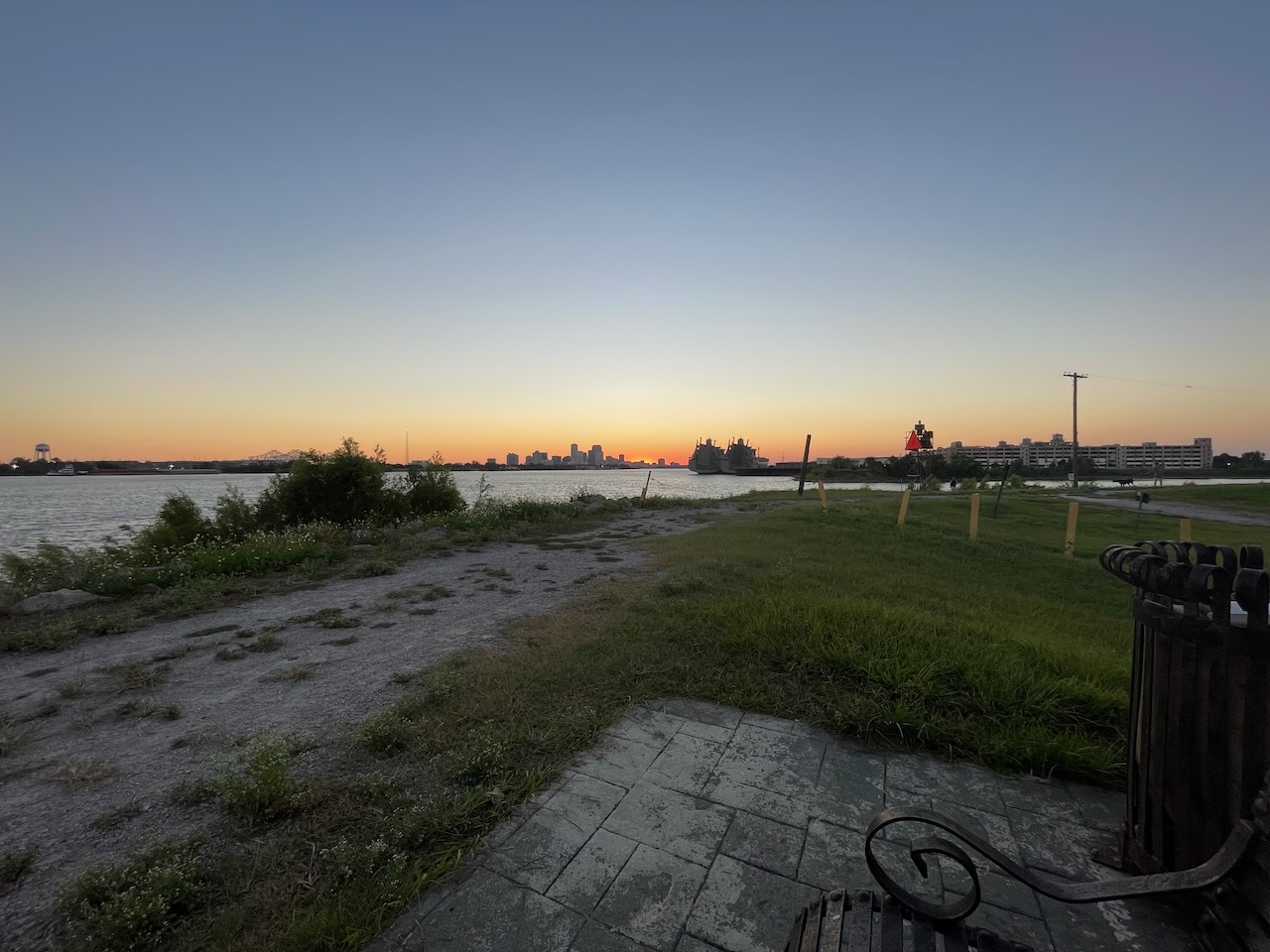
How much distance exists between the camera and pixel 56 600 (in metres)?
5.85

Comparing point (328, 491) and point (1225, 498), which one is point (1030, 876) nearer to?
point (328, 491)

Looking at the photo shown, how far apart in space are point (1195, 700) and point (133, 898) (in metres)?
3.38

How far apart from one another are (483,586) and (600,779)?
4600mm

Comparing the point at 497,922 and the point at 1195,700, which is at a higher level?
Result: the point at 1195,700

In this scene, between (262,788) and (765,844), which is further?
(262,788)

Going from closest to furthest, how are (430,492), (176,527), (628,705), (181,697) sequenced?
1. (628,705)
2. (181,697)
3. (176,527)
4. (430,492)

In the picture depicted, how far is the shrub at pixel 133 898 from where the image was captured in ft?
5.37

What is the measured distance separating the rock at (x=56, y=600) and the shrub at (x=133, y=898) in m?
5.90

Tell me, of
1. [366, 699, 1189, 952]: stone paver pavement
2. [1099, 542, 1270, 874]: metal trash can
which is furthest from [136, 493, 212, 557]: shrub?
[1099, 542, 1270, 874]: metal trash can

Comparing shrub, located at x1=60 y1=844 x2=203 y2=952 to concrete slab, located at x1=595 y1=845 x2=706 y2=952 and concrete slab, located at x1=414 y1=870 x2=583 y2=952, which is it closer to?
concrete slab, located at x1=414 y1=870 x2=583 y2=952

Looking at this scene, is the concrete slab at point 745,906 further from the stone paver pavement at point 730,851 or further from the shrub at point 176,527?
the shrub at point 176,527

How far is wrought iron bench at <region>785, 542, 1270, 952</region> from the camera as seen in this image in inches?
46.9

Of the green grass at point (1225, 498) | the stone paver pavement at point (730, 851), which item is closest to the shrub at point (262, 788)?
the stone paver pavement at point (730, 851)

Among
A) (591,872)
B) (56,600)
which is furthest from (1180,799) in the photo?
(56,600)
